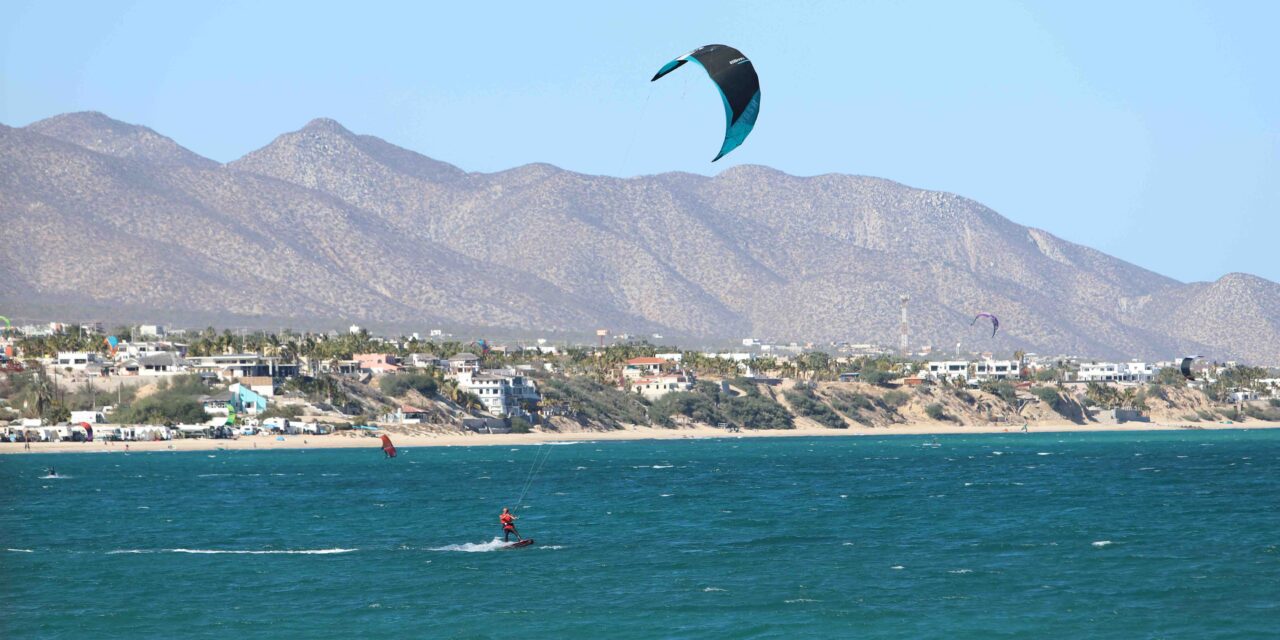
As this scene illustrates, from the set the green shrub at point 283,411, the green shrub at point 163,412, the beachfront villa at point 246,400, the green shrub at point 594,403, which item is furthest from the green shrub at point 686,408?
the green shrub at point 163,412

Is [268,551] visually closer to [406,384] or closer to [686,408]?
[406,384]

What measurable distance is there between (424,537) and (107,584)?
1470 cm

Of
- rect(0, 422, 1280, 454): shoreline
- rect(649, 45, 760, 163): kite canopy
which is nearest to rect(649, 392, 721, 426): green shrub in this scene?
rect(0, 422, 1280, 454): shoreline

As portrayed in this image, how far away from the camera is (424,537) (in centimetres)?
6356

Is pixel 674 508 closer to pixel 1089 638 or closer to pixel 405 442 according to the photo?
pixel 1089 638

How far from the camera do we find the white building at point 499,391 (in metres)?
178

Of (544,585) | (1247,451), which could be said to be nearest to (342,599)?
(544,585)

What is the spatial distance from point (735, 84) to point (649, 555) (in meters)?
18.4

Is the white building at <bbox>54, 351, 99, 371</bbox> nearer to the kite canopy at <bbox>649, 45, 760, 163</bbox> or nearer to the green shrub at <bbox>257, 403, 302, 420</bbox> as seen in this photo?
the green shrub at <bbox>257, 403, 302, 420</bbox>

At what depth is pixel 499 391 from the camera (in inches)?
7037

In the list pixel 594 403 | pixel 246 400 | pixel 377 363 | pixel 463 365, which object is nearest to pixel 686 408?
pixel 594 403

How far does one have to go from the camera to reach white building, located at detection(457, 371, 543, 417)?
17850 centimetres

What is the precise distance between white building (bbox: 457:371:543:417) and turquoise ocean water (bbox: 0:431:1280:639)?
6902 centimetres

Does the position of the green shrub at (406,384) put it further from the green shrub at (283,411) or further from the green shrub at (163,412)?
the green shrub at (163,412)
